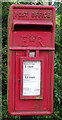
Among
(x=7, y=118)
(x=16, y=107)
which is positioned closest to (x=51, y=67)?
(x=16, y=107)

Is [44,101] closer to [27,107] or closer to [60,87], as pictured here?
[27,107]

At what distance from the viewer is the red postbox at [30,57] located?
1.76m

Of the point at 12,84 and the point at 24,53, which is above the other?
the point at 24,53

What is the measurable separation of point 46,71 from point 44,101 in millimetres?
378

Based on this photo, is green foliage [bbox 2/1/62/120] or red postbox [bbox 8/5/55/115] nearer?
red postbox [bbox 8/5/55/115]

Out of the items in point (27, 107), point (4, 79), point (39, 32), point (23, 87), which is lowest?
point (4, 79)

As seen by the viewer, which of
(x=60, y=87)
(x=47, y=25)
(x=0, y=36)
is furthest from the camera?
(x=60, y=87)

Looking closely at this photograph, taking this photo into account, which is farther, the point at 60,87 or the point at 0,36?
the point at 60,87

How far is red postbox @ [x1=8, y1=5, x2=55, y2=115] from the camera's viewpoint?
5.76ft

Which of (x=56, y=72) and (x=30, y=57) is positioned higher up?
(x=30, y=57)

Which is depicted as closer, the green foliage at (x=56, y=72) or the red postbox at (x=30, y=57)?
the red postbox at (x=30, y=57)

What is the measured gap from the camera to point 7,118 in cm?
343

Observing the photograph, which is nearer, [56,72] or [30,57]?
[30,57]

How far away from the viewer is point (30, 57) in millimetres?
1770
